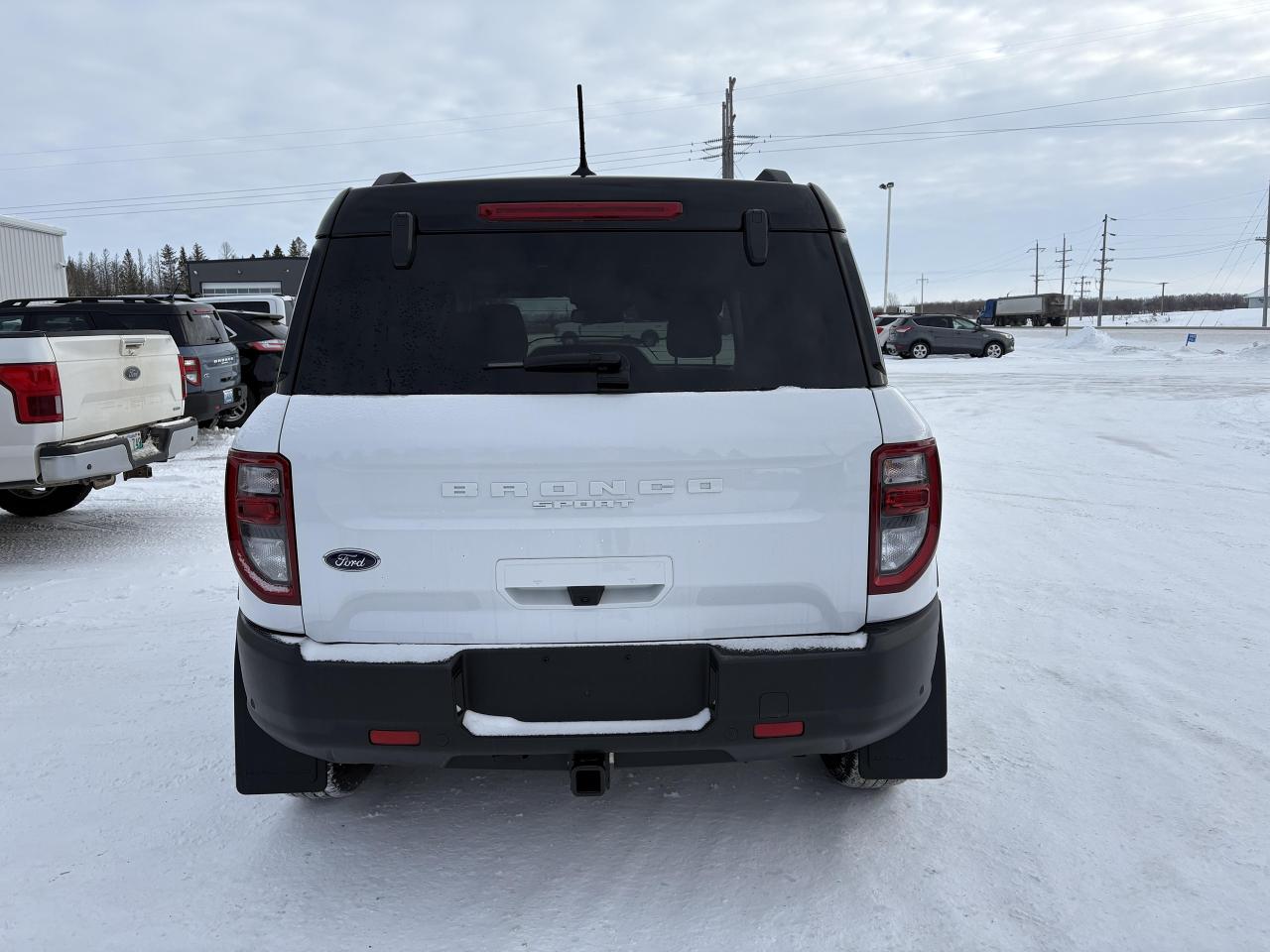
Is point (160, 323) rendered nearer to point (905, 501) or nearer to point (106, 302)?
point (106, 302)

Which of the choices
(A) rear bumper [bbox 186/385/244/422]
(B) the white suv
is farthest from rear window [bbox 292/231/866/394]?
(A) rear bumper [bbox 186/385/244/422]

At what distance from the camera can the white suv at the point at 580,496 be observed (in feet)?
7.55

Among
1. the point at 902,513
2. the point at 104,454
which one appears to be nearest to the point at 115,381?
the point at 104,454

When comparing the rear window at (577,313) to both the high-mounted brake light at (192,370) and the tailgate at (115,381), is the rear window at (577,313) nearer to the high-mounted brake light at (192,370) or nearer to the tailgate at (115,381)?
the tailgate at (115,381)

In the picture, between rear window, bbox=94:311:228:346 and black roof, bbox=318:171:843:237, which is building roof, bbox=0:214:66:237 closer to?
rear window, bbox=94:311:228:346

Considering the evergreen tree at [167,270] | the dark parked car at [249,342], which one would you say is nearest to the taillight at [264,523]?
the dark parked car at [249,342]

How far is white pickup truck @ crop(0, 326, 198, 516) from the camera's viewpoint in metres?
5.79

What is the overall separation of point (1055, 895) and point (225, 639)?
394 cm

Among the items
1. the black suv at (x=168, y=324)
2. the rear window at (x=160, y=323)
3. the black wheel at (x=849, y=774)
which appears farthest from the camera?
the rear window at (x=160, y=323)

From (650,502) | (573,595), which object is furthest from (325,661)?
(650,502)

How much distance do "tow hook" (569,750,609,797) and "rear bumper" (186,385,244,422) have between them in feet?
31.2

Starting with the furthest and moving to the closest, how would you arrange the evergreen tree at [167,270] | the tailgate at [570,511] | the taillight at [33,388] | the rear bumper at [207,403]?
the evergreen tree at [167,270], the rear bumper at [207,403], the taillight at [33,388], the tailgate at [570,511]

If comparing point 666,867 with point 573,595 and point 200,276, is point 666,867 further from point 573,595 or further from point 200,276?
point 200,276

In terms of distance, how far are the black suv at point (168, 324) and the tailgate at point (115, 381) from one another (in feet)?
12.2
